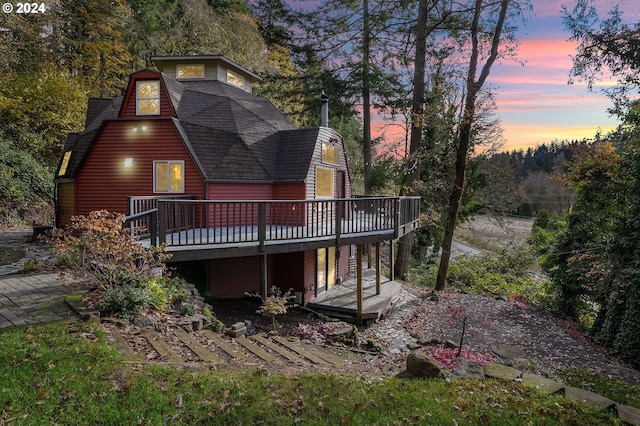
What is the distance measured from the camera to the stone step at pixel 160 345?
16.1ft

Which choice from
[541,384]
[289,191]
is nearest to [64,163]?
[289,191]

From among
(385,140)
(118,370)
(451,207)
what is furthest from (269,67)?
(118,370)

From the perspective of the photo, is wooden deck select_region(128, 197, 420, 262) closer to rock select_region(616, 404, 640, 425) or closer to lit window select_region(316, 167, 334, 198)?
lit window select_region(316, 167, 334, 198)

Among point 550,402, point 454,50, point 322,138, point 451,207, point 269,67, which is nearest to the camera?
point 550,402

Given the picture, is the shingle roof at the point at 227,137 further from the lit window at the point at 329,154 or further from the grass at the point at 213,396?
the grass at the point at 213,396

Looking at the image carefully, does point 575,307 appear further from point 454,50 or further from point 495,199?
point 454,50

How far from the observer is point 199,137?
11711 mm

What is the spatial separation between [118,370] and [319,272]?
935 cm

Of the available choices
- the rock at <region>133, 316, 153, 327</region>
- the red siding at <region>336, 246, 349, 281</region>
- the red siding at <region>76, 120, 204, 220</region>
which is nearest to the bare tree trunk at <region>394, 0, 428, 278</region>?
the red siding at <region>336, 246, 349, 281</region>

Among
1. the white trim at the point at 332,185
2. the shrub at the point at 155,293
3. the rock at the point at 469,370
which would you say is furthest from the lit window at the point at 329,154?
the rock at the point at 469,370

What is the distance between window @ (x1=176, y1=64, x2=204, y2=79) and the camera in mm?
15594

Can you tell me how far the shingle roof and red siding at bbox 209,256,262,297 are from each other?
2.83 m

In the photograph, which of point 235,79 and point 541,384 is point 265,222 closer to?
point 541,384

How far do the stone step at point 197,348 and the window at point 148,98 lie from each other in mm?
8599
